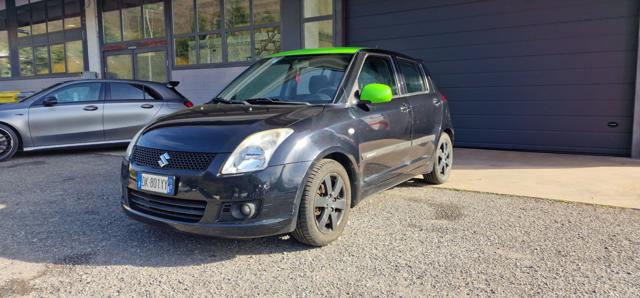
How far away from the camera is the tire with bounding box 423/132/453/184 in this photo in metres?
5.61

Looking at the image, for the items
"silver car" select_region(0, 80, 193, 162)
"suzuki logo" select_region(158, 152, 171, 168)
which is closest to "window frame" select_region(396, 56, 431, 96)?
"suzuki logo" select_region(158, 152, 171, 168)

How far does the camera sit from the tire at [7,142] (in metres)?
7.84

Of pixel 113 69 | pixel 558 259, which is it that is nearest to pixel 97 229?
pixel 558 259

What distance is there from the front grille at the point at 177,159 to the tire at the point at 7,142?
5.55 meters

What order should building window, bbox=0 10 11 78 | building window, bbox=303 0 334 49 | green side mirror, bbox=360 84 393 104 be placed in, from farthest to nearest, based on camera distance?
building window, bbox=0 10 11 78 < building window, bbox=303 0 334 49 < green side mirror, bbox=360 84 393 104

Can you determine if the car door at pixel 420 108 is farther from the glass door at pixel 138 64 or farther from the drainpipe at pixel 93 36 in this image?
the drainpipe at pixel 93 36

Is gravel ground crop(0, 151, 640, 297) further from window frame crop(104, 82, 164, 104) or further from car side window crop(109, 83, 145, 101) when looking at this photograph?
car side window crop(109, 83, 145, 101)

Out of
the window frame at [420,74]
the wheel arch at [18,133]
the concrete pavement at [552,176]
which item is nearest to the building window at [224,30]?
the wheel arch at [18,133]

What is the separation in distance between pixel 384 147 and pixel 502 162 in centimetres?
382

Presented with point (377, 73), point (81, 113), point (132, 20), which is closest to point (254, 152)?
point (377, 73)

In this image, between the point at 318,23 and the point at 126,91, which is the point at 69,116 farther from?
the point at 318,23

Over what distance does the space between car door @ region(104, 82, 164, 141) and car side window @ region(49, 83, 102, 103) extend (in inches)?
8.1

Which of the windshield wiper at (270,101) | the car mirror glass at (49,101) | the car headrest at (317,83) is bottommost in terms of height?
the car mirror glass at (49,101)

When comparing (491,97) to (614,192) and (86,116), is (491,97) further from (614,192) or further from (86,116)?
(86,116)
